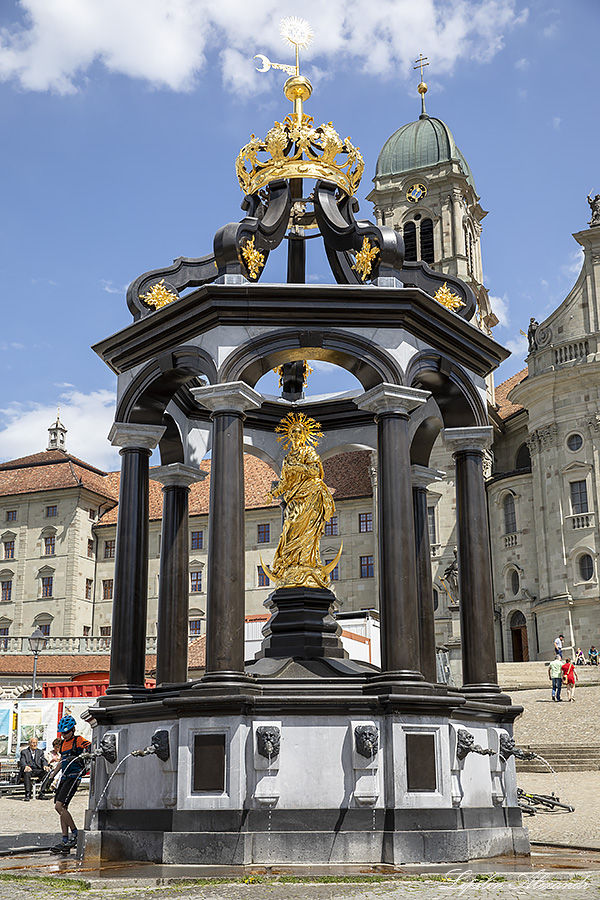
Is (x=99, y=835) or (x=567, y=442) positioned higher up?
(x=567, y=442)

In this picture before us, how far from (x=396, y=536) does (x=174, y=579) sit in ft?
15.4

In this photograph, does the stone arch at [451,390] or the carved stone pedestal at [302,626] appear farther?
the carved stone pedestal at [302,626]

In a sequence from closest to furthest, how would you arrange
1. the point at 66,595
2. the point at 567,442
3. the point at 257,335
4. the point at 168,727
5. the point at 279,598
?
the point at 168,727 < the point at 257,335 < the point at 279,598 < the point at 567,442 < the point at 66,595

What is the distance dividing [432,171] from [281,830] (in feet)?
247

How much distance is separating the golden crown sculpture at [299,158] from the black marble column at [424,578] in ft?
15.7

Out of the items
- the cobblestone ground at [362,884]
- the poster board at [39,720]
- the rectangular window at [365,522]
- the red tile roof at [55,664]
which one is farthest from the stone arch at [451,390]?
the rectangular window at [365,522]

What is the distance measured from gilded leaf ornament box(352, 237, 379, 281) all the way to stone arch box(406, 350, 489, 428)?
5.09 ft

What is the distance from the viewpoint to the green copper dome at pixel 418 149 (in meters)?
81.6

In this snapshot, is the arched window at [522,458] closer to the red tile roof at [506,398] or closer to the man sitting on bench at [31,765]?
the red tile roof at [506,398]

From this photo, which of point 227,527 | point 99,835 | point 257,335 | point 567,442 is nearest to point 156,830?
point 99,835

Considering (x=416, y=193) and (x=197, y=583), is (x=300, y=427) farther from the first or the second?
(x=416, y=193)

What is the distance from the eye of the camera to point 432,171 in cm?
8100

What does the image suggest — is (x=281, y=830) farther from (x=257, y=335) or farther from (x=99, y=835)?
(x=257, y=335)

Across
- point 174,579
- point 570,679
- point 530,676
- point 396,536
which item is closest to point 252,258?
point 396,536
